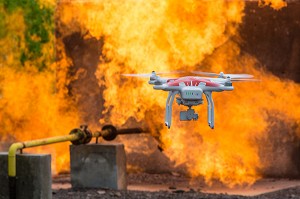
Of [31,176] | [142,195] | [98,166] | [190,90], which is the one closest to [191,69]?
[98,166]

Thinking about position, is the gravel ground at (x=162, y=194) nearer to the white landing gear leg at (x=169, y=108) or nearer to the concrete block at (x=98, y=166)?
the concrete block at (x=98, y=166)

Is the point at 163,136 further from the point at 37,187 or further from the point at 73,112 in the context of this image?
the point at 37,187

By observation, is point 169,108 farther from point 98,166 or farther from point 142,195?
point 98,166

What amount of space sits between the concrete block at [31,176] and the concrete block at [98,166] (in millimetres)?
3763

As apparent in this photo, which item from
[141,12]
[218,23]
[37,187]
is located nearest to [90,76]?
[141,12]

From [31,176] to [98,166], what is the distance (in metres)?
4.13

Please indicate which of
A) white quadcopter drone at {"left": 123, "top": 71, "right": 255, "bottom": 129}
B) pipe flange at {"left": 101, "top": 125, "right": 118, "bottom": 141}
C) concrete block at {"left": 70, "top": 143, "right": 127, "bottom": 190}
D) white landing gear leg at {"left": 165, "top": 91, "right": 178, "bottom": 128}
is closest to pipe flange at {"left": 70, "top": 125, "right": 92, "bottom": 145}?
concrete block at {"left": 70, "top": 143, "right": 127, "bottom": 190}

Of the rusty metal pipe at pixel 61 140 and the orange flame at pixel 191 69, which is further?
the orange flame at pixel 191 69

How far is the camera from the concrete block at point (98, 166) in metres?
15.0

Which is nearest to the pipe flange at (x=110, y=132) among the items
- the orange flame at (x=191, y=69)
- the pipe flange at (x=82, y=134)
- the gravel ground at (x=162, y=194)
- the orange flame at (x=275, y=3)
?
the pipe flange at (x=82, y=134)

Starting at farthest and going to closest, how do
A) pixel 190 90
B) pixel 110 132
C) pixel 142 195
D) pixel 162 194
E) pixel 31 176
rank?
pixel 110 132, pixel 162 194, pixel 142 195, pixel 31 176, pixel 190 90

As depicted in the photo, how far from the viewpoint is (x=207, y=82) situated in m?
7.34

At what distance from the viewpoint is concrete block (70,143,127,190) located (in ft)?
49.4

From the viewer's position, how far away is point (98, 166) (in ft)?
49.8
